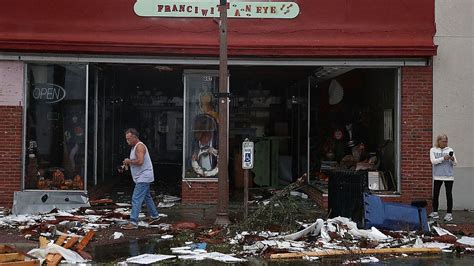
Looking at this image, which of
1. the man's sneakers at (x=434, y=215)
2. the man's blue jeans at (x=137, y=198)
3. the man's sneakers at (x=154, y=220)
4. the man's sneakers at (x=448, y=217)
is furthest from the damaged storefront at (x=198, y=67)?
the man's blue jeans at (x=137, y=198)

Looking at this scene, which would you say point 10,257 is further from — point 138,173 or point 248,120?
point 248,120

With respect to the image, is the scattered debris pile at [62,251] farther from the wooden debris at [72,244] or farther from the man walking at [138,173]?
the man walking at [138,173]

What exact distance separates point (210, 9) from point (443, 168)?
229 inches

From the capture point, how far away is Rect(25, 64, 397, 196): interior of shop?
41.0 ft

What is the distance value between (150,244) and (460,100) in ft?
24.1

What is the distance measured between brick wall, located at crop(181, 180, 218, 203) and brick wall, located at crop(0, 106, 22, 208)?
3.59m

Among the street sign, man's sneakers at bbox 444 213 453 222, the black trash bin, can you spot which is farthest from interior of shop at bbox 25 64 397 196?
the street sign

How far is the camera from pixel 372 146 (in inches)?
544

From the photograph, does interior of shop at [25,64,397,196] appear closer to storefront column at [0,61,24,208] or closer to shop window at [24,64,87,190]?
shop window at [24,64,87,190]

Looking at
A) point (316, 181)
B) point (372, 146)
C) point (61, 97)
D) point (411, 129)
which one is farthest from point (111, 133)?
point (411, 129)

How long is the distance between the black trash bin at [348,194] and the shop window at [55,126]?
18.5 feet

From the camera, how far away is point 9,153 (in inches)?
473

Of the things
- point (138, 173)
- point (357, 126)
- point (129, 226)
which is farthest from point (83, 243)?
point (357, 126)

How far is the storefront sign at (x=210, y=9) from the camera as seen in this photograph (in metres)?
12.0
